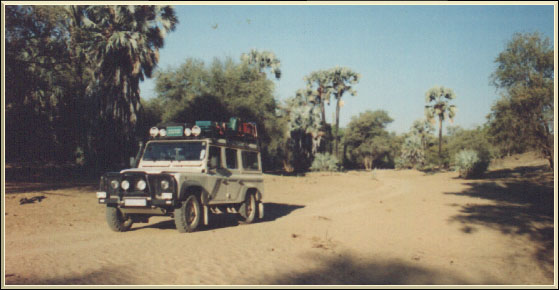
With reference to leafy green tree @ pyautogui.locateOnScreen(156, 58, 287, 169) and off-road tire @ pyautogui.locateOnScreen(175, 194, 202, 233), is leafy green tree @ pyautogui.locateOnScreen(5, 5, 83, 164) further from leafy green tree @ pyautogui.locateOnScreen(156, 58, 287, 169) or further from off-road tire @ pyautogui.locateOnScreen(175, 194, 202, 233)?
off-road tire @ pyautogui.locateOnScreen(175, 194, 202, 233)

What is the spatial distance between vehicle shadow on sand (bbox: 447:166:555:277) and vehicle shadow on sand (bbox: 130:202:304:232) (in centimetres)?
562

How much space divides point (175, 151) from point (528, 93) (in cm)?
1878

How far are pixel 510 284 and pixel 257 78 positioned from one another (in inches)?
1071

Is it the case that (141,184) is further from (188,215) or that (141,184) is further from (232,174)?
(232,174)

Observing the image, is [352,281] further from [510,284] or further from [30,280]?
[30,280]

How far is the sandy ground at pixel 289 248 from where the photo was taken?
229 inches

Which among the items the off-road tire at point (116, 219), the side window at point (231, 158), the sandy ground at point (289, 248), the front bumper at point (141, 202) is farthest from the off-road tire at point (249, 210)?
the front bumper at point (141, 202)

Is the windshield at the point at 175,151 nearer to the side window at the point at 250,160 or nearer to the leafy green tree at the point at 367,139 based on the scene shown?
the side window at the point at 250,160

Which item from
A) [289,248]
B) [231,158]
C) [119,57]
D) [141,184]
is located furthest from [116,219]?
[119,57]

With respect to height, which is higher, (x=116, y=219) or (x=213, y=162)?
(x=213, y=162)

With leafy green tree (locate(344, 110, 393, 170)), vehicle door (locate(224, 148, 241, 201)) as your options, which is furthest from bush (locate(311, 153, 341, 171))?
vehicle door (locate(224, 148, 241, 201))

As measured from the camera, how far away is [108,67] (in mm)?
23781

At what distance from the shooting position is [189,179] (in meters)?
8.49

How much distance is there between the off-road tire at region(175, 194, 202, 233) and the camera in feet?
27.6
